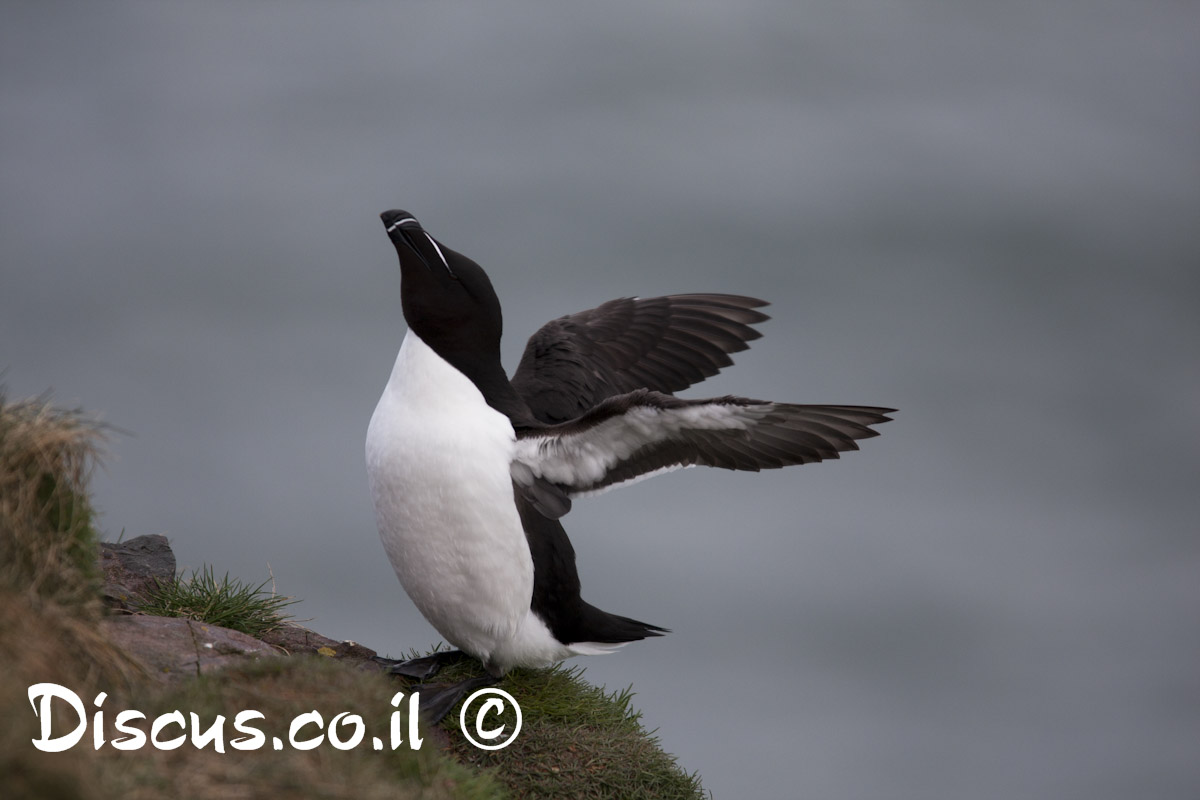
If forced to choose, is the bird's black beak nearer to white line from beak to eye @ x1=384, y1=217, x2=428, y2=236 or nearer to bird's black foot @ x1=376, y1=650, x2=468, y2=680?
white line from beak to eye @ x1=384, y1=217, x2=428, y2=236

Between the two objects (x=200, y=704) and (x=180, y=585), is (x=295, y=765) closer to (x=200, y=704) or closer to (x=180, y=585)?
(x=200, y=704)

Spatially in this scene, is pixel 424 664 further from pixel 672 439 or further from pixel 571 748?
pixel 672 439

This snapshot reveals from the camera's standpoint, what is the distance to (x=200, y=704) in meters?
4.14

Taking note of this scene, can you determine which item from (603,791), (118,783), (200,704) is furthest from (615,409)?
(118,783)

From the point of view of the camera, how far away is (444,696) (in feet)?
19.2

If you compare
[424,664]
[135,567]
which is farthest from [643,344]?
[135,567]

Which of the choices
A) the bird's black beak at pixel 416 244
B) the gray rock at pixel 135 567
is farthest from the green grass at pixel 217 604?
the bird's black beak at pixel 416 244

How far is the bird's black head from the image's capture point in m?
5.82

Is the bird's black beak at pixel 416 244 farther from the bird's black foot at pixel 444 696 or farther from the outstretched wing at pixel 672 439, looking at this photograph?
the bird's black foot at pixel 444 696

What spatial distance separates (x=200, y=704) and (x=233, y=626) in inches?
83.6

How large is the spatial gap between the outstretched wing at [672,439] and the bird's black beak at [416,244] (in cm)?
93

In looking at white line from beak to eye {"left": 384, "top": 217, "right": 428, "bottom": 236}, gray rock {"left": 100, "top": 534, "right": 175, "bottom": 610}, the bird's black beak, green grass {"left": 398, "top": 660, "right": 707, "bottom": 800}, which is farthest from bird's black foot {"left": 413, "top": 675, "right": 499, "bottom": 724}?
white line from beak to eye {"left": 384, "top": 217, "right": 428, "bottom": 236}

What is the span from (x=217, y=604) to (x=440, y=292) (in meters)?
1.99

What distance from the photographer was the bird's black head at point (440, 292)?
582 centimetres
